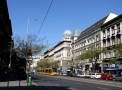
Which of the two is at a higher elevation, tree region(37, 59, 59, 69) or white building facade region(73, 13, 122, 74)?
white building facade region(73, 13, 122, 74)

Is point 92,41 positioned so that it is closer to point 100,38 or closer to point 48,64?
point 100,38

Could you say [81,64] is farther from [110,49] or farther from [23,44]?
[23,44]

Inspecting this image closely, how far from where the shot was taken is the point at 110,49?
87250 millimetres

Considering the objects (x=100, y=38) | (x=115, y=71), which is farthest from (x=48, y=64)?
(x=115, y=71)

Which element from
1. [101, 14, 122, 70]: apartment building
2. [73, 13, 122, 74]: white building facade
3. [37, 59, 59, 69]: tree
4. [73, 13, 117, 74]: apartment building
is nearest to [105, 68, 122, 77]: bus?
[101, 14, 122, 70]: apartment building

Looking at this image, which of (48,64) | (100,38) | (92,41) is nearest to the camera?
(100,38)

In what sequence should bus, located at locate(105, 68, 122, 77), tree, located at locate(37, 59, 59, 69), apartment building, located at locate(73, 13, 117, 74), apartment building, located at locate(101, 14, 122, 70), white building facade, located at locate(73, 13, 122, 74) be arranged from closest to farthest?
1. apartment building, located at locate(101, 14, 122, 70)
2. bus, located at locate(105, 68, 122, 77)
3. white building facade, located at locate(73, 13, 122, 74)
4. apartment building, located at locate(73, 13, 117, 74)
5. tree, located at locate(37, 59, 59, 69)

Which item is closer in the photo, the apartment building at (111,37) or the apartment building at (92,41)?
the apartment building at (111,37)

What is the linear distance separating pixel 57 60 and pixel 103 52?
77993 mm

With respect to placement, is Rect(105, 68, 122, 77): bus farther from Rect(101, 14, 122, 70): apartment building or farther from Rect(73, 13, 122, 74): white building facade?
Rect(73, 13, 122, 74): white building facade

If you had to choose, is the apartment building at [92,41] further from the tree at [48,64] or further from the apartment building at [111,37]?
the tree at [48,64]

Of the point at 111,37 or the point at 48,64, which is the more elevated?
the point at 111,37

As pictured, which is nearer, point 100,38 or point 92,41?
point 100,38

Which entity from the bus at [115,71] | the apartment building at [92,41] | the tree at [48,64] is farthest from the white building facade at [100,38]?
the tree at [48,64]
